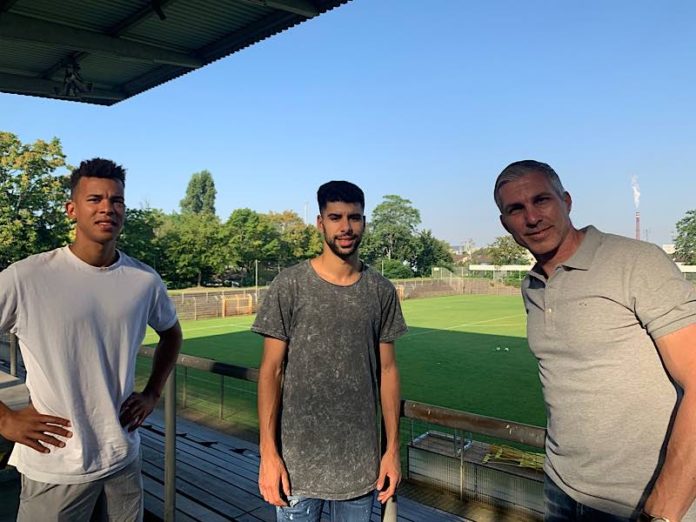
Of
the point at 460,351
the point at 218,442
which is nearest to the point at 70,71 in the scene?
the point at 218,442

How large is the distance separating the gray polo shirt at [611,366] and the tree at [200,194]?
8530 centimetres

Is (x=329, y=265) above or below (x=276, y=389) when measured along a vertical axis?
above

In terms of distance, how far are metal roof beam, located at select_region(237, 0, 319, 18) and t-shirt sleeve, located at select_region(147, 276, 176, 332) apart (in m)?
2.24

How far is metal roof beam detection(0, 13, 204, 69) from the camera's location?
3.76 m

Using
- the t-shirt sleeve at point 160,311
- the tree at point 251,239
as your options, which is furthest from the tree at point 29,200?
the t-shirt sleeve at point 160,311

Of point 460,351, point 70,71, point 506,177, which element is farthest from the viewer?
point 460,351

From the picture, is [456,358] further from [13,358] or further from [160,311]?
[160,311]

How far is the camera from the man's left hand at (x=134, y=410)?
72.0 inches

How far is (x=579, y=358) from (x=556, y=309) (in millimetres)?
151

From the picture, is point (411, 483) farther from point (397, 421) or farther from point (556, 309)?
point (556, 309)

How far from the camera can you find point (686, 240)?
63.2m

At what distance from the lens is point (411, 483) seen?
7340mm

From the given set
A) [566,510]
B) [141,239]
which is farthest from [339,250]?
[141,239]

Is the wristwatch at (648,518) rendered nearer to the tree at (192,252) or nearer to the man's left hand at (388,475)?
the man's left hand at (388,475)
